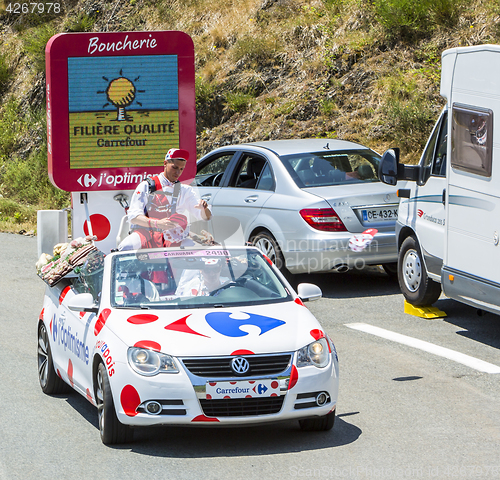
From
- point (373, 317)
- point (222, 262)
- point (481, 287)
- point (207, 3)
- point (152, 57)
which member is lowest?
point (373, 317)

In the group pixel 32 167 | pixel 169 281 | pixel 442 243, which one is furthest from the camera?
pixel 32 167

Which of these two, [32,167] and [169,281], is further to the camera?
[32,167]

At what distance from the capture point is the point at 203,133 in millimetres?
22547

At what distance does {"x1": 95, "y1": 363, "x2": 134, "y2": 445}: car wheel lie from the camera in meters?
5.61

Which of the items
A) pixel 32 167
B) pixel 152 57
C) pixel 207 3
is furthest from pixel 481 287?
pixel 207 3

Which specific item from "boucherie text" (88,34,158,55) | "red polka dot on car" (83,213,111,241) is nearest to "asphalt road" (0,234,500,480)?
"red polka dot on car" (83,213,111,241)

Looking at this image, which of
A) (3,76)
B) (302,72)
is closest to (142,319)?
(302,72)

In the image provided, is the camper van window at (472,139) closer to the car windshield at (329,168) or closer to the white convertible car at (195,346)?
the white convertible car at (195,346)

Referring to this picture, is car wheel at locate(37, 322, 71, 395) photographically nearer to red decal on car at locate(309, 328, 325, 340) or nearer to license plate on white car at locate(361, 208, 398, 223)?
red decal on car at locate(309, 328, 325, 340)

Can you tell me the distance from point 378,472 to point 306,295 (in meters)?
1.74

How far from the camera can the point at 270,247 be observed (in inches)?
444

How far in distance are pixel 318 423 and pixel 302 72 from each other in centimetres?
1668

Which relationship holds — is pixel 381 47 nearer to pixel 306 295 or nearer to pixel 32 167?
pixel 32 167

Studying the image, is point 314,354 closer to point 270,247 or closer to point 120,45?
point 120,45
